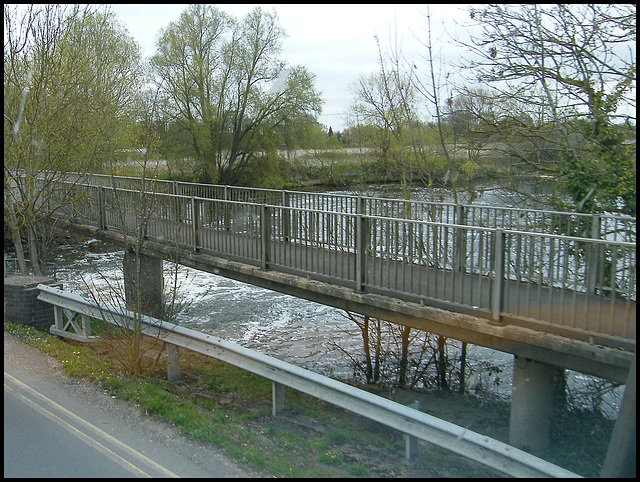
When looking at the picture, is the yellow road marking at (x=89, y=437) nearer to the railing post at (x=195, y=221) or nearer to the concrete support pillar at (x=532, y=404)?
the concrete support pillar at (x=532, y=404)

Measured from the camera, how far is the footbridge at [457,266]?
552cm

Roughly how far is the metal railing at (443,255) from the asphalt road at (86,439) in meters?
2.15

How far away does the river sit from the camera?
10023mm

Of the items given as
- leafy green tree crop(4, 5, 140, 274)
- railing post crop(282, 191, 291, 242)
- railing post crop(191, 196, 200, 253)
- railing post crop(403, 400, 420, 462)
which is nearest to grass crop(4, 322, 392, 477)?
railing post crop(403, 400, 420, 462)

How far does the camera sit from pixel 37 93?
462 inches

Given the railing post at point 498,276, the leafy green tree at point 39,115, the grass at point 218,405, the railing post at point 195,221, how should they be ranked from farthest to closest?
the leafy green tree at point 39,115, the railing post at point 195,221, the railing post at point 498,276, the grass at point 218,405

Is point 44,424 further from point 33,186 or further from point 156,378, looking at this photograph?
point 33,186

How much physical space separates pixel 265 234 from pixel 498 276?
12.8ft

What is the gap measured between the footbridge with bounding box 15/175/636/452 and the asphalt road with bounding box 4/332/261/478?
6.43ft

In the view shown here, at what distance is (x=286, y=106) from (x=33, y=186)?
18.9 meters

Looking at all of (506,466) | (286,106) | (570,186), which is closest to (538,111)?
(570,186)

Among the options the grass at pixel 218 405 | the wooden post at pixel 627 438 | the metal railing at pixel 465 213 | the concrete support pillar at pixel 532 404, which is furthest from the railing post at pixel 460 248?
the wooden post at pixel 627 438

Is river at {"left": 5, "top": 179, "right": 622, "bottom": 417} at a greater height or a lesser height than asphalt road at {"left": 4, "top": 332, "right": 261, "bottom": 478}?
lesser

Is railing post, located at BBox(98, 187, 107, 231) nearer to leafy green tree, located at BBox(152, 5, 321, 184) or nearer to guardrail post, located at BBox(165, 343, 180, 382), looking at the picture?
guardrail post, located at BBox(165, 343, 180, 382)
